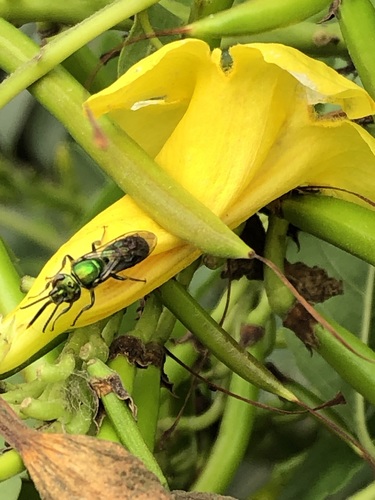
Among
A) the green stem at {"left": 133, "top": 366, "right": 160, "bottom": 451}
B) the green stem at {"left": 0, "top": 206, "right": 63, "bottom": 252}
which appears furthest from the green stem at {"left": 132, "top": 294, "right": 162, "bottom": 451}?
the green stem at {"left": 0, "top": 206, "right": 63, "bottom": 252}

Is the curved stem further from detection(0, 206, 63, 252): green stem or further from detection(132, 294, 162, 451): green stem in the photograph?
detection(0, 206, 63, 252): green stem

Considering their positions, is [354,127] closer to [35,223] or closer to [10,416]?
[10,416]

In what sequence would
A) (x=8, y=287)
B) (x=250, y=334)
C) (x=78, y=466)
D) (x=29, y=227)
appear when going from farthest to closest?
(x=29, y=227) < (x=250, y=334) < (x=8, y=287) < (x=78, y=466)

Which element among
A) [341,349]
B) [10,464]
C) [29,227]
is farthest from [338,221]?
[29,227]

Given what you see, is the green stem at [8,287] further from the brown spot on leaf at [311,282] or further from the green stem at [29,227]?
the green stem at [29,227]

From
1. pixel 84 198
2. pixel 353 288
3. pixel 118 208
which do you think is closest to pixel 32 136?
pixel 84 198

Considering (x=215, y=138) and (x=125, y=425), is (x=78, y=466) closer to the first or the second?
(x=125, y=425)

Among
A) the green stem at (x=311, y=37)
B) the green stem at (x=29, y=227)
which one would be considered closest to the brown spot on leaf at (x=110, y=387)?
the green stem at (x=311, y=37)
